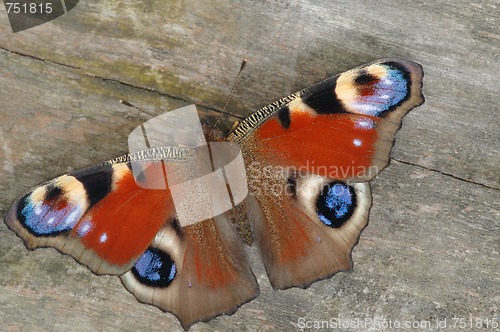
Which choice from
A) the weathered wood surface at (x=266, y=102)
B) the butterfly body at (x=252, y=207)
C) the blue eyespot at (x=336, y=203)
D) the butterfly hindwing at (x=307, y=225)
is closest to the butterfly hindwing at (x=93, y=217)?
the butterfly body at (x=252, y=207)

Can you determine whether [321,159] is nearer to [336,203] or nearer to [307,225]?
[336,203]

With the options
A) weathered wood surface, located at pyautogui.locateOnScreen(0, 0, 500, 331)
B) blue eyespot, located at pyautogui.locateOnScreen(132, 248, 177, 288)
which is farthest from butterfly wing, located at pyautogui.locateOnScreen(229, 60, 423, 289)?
blue eyespot, located at pyautogui.locateOnScreen(132, 248, 177, 288)

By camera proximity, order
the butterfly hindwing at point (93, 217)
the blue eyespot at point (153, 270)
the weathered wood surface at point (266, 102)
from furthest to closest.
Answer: the weathered wood surface at point (266, 102)
the blue eyespot at point (153, 270)
the butterfly hindwing at point (93, 217)

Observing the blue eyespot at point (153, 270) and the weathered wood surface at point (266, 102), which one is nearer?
the blue eyespot at point (153, 270)

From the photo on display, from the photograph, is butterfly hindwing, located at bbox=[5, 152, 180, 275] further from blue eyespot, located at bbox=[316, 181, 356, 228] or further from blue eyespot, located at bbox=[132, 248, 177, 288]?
blue eyespot, located at bbox=[316, 181, 356, 228]

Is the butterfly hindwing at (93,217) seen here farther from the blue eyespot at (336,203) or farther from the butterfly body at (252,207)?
the blue eyespot at (336,203)

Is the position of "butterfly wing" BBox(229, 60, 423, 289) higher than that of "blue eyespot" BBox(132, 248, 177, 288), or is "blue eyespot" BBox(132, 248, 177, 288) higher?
"butterfly wing" BBox(229, 60, 423, 289)
